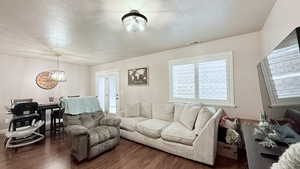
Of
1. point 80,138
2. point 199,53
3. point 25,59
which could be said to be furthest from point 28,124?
point 199,53

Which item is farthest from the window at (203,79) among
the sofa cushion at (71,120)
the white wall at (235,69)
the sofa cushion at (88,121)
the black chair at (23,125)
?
the black chair at (23,125)

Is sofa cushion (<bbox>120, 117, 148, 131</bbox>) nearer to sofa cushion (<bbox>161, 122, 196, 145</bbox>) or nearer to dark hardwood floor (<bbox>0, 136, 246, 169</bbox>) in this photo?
dark hardwood floor (<bbox>0, 136, 246, 169</bbox>)

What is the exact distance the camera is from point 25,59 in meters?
Answer: 4.27

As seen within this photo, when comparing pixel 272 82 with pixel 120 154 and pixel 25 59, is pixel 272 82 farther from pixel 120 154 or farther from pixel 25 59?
pixel 25 59

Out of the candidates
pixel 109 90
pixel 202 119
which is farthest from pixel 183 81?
pixel 109 90

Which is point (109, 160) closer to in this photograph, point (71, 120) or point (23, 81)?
point (71, 120)

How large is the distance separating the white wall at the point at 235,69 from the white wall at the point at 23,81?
3.44 m

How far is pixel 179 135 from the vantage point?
237 centimetres

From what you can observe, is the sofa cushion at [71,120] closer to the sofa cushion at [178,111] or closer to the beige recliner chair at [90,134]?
the beige recliner chair at [90,134]

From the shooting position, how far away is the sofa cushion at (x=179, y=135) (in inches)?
89.3

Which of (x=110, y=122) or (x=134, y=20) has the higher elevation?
(x=134, y=20)

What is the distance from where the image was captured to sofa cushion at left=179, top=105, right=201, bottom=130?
260 cm

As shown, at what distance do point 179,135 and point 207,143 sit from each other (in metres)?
0.51

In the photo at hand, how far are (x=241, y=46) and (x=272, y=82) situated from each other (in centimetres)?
173
